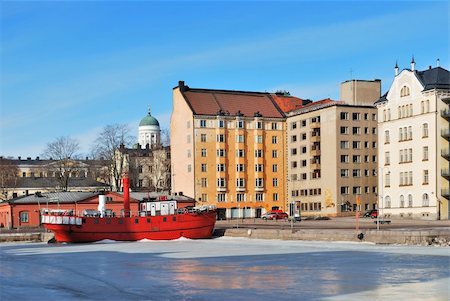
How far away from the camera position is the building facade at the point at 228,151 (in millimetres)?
128125

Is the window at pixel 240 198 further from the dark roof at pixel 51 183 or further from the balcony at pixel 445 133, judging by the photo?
the balcony at pixel 445 133

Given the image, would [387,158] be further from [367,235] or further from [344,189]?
[367,235]

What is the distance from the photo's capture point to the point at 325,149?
125m

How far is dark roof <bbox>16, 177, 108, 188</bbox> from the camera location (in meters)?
162

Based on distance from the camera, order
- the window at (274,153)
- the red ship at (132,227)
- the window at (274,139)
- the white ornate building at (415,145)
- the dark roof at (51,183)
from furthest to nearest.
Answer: the dark roof at (51,183), the window at (274,139), the window at (274,153), the white ornate building at (415,145), the red ship at (132,227)

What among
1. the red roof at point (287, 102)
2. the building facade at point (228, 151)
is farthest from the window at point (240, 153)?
the red roof at point (287, 102)

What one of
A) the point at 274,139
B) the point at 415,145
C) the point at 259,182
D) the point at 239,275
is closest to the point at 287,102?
the point at 274,139

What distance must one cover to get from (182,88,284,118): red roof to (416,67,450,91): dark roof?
3800 cm

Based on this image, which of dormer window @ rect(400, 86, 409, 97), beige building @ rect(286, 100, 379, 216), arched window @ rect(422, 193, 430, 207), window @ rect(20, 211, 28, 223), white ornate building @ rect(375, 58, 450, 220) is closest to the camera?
white ornate building @ rect(375, 58, 450, 220)

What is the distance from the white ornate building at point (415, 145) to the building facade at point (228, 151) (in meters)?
27.6

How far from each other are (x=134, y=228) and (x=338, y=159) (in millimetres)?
54873

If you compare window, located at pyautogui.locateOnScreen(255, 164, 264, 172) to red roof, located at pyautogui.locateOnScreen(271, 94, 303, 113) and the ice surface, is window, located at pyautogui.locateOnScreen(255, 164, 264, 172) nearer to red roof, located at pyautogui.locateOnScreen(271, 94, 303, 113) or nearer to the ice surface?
red roof, located at pyautogui.locateOnScreen(271, 94, 303, 113)

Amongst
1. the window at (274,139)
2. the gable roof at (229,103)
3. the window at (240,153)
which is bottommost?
the window at (240,153)

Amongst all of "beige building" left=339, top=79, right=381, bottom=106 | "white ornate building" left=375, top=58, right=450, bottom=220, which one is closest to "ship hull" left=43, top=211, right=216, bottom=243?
"white ornate building" left=375, top=58, right=450, bottom=220
